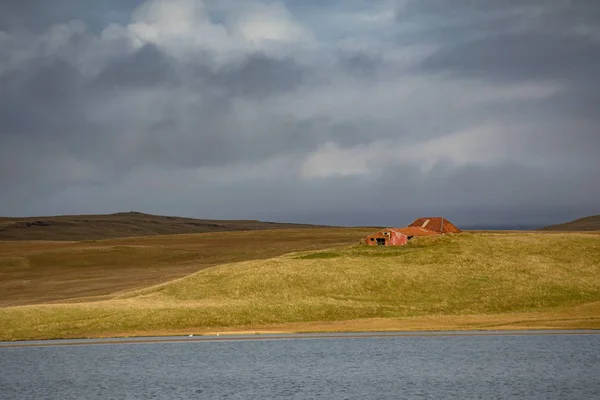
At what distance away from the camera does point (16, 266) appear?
115m

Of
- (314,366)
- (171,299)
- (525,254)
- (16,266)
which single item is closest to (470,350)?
(314,366)

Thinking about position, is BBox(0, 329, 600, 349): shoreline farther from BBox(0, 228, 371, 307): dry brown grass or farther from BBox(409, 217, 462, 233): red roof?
BBox(409, 217, 462, 233): red roof

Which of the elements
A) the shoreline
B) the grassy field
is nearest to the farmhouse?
the grassy field

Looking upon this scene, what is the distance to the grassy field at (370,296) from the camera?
5472cm

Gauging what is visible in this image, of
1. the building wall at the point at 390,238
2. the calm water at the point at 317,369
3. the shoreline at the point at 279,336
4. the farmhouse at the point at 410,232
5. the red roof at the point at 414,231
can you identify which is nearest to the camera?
the calm water at the point at 317,369

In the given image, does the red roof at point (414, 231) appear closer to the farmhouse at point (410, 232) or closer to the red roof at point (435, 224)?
the farmhouse at point (410, 232)

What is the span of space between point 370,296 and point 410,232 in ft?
106

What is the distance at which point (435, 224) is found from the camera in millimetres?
106125

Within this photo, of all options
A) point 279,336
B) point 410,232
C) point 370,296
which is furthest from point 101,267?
point 279,336

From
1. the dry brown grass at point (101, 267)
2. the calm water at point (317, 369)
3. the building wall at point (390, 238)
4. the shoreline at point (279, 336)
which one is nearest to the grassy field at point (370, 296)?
the shoreline at point (279, 336)

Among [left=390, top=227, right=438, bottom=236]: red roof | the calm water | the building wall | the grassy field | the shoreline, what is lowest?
the calm water

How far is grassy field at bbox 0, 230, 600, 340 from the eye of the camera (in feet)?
180

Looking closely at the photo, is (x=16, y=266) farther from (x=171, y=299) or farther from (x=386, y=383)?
(x=386, y=383)

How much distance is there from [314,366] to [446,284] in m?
30.2
